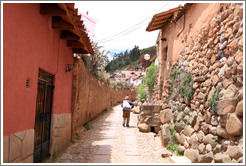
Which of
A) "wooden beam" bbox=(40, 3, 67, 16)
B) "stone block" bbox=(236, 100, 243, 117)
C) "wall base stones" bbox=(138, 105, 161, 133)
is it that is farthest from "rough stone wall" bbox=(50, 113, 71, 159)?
"stone block" bbox=(236, 100, 243, 117)

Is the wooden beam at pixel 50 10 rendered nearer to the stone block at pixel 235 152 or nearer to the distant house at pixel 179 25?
the distant house at pixel 179 25

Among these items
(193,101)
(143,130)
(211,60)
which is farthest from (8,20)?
(143,130)

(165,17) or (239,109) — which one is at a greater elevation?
(165,17)

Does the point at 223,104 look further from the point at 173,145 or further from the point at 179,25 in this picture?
the point at 179,25

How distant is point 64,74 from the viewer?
6246mm

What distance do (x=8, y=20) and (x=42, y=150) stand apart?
301 centimetres

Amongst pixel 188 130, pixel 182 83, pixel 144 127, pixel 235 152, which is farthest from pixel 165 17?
pixel 235 152

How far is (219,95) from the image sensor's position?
4.23m

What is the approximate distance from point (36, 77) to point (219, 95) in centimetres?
351

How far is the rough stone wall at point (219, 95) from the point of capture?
363 centimetres

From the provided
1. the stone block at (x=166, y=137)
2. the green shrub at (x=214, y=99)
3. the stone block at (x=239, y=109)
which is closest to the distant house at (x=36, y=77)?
the stone block at (x=166, y=137)

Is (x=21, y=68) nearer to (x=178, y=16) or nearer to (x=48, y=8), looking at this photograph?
(x=48, y=8)

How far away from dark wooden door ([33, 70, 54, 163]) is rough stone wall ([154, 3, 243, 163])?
3.31 m

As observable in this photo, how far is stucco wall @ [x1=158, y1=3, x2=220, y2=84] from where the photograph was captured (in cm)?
539
